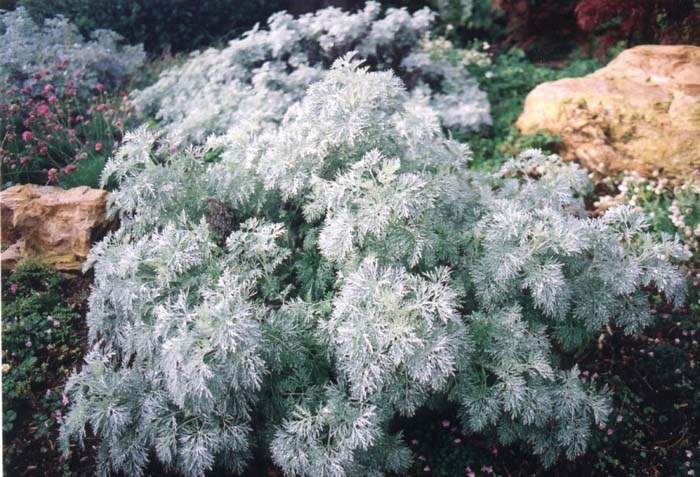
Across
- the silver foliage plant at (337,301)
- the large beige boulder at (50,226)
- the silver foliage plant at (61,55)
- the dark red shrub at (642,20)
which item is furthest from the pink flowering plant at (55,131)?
the dark red shrub at (642,20)

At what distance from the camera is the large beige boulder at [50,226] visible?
2.91 m

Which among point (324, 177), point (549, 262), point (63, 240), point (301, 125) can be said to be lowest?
point (63, 240)

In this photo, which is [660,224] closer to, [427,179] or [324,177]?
[427,179]

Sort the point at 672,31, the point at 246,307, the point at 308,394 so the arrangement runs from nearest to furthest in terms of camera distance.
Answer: the point at 246,307, the point at 308,394, the point at 672,31

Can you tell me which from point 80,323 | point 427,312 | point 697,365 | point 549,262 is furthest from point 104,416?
point 697,365

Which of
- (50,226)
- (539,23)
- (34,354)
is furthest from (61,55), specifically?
(539,23)

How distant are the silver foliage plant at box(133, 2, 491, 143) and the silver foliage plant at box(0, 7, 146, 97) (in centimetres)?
23

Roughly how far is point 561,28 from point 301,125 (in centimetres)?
356

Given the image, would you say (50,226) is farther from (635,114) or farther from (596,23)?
(596,23)

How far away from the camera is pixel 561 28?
507 cm

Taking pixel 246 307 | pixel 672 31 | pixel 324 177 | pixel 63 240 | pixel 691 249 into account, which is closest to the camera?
pixel 246 307

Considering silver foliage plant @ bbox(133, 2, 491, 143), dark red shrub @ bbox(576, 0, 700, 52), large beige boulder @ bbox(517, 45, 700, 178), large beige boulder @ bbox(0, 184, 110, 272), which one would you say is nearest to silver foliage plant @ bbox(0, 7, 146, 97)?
silver foliage plant @ bbox(133, 2, 491, 143)

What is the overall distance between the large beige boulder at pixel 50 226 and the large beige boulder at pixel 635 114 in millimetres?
2916

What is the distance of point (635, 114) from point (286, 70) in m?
2.44
